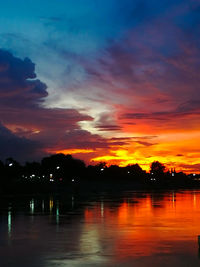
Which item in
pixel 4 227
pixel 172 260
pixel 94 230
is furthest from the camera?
pixel 4 227

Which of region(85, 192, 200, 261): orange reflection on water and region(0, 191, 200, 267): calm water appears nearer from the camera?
region(0, 191, 200, 267): calm water

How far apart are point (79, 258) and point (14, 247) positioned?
3.58m

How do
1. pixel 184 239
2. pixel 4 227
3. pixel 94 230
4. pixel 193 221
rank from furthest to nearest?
pixel 193 221
pixel 4 227
pixel 94 230
pixel 184 239

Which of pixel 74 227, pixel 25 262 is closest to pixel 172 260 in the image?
pixel 25 262

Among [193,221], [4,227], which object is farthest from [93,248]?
[193,221]

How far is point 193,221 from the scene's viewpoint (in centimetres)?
2820

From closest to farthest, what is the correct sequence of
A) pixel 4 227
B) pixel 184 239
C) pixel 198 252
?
1. pixel 198 252
2. pixel 184 239
3. pixel 4 227

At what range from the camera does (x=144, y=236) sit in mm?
20812

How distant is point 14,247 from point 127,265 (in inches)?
214

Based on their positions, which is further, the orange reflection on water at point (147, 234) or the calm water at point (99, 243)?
the orange reflection on water at point (147, 234)

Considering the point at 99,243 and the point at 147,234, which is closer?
the point at 99,243

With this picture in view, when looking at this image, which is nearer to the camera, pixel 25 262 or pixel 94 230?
pixel 25 262

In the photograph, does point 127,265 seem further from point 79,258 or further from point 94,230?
point 94,230

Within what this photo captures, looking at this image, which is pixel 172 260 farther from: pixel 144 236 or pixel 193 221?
pixel 193 221
